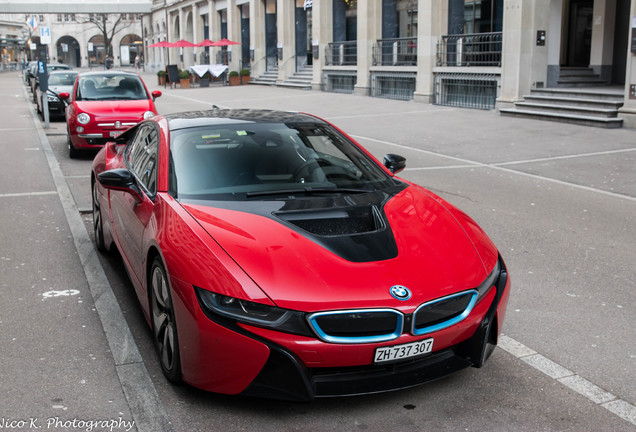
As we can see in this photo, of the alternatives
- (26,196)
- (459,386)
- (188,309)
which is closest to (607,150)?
(26,196)

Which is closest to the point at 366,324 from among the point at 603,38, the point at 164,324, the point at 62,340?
the point at 164,324

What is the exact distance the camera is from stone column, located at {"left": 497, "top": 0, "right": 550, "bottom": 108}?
66.5 ft

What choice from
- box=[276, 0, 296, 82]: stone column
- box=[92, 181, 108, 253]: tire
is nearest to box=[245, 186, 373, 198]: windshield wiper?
box=[92, 181, 108, 253]: tire

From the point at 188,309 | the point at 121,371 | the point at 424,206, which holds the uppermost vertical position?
the point at 424,206

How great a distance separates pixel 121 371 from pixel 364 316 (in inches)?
64.3

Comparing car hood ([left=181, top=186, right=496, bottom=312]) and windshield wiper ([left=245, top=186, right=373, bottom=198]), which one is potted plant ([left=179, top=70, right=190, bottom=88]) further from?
car hood ([left=181, top=186, right=496, bottom=312])

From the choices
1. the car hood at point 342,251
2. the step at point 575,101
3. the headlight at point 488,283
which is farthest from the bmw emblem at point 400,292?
the step at point 575,101

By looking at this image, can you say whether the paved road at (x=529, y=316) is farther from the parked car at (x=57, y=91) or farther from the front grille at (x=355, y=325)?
the parked car at (x=57, y=91)

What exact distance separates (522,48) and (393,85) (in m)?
8.58

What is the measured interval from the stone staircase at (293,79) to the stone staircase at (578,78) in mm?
16147

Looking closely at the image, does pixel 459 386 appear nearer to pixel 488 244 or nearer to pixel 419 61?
pixel 488 244

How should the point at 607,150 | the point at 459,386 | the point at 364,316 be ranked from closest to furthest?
the point at 364,316 < the point at 459,386 < the point at 607,150

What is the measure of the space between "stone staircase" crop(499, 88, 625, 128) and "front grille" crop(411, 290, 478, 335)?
48.9ft

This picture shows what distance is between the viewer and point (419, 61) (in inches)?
1005
